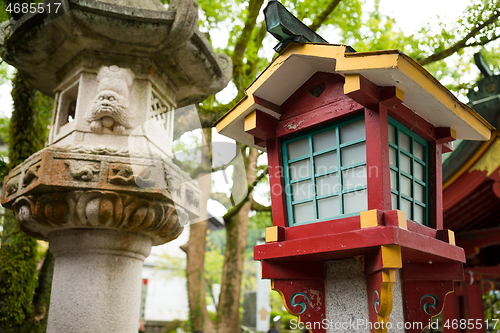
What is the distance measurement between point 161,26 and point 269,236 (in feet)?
6.95

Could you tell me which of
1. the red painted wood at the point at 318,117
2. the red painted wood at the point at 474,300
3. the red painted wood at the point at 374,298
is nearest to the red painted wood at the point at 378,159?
the red painted wood at the point at 318,117

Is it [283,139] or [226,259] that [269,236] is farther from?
[226,259]

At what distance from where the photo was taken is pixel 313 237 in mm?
2316

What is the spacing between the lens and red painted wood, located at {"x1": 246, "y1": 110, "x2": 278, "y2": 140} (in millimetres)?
2732

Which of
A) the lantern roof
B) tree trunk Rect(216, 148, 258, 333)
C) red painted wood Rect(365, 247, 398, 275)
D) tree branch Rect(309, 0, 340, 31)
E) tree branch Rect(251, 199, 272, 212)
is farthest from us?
tree branch Rect(251, 199, 272, 212)

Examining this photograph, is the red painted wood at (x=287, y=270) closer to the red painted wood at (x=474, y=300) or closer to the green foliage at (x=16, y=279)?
the green foliage at (x=16, y=279)

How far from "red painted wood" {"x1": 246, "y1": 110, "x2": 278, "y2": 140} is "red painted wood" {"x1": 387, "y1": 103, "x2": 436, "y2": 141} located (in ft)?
2.50

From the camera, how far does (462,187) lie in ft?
17.3

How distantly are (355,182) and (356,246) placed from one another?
1.36 feet

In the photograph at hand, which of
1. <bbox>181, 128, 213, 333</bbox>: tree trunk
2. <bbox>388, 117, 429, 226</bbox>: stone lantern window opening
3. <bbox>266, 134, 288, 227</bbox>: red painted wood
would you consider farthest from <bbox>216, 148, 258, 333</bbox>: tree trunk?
<bbox>388, 117, 429, 226</bbox>: stone lantern window opening

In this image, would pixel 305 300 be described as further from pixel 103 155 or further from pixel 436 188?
pixel 103 155

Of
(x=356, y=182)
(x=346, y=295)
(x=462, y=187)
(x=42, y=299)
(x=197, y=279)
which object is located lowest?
(x=42, y=299)

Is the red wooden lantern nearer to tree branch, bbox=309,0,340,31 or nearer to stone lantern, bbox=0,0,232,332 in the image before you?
stone lantern, bbox=0,0,232,332

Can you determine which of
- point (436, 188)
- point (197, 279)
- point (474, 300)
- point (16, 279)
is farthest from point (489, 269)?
point (16, 279)
